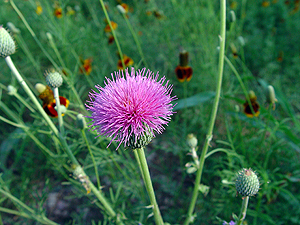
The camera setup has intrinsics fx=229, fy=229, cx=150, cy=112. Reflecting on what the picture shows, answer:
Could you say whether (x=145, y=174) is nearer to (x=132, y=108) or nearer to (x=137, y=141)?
(x=137, y=141)

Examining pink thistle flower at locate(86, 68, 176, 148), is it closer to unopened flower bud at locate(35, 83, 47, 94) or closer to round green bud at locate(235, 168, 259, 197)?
round green bud at locate(235, 168, 259, 197)

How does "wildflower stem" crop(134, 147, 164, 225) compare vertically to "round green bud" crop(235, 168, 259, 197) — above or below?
above

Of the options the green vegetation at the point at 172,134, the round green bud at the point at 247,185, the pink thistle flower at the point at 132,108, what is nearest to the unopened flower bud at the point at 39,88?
the green vegetation at the point at 172,134

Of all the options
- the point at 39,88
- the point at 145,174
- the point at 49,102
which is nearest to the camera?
the point at 145,174

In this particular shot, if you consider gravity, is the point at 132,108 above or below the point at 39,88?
below

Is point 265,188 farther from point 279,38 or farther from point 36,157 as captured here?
point 279,38

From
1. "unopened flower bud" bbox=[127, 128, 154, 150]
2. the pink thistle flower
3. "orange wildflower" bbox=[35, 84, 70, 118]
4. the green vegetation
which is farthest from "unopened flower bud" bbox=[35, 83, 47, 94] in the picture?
"unopened flower bud" bbox=[127, 128, 154, 150]

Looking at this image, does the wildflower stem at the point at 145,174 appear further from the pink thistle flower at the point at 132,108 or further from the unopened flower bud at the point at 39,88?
the unopened flower bud at the point at 39,88

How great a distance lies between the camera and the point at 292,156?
2.73m

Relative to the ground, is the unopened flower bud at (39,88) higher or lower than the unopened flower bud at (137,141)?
higher

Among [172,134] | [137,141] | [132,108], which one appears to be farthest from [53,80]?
[172,134]

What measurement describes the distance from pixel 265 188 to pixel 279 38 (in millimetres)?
3961

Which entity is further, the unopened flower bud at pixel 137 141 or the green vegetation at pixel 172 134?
the green vegetation at pixel 172 134

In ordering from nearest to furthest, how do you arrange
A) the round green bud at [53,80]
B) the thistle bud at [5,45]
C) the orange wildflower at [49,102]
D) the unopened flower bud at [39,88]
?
the thistle bud at [5,45]
the round green bud at [53,80]
the unopened flower bud at [39,88]
the orange wildflower at [49,102]
